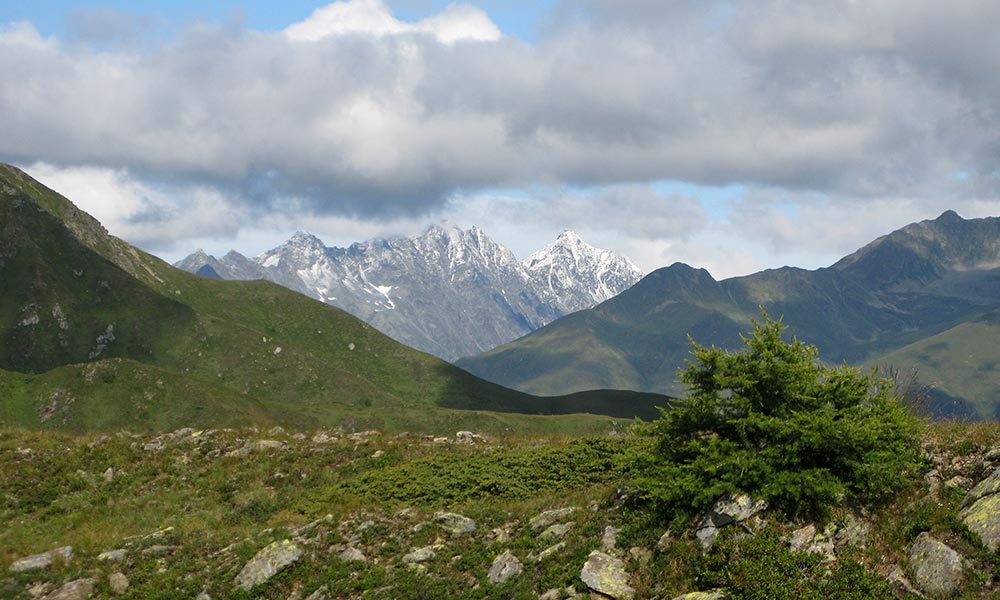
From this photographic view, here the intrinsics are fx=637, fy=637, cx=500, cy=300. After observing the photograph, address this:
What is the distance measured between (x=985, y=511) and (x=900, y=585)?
10.9 ft

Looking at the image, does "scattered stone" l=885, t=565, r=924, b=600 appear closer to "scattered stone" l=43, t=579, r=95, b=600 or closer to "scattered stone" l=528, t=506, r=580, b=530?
"scattered stone" l=528, t=506, r=580, b=530

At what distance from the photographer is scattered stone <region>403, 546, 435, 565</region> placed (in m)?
22.3

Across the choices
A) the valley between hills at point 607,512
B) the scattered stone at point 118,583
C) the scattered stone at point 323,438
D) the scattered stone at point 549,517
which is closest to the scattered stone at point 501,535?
the valley between hills at point 607,512

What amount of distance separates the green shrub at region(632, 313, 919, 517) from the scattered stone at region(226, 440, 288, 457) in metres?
25.0

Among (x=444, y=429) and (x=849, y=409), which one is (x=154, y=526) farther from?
(x=444, y=429)

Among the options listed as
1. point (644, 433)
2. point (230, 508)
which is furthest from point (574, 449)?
point (230, 508)

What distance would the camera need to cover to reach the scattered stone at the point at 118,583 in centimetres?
2214

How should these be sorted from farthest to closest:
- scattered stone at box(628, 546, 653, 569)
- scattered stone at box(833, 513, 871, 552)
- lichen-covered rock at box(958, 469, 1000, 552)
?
scattered stone at box(628, 546, 653, 569) → scattered stone at box(833, 513, 871, 552) → lichen-covered rock at box(958, 469, 1000, 552)

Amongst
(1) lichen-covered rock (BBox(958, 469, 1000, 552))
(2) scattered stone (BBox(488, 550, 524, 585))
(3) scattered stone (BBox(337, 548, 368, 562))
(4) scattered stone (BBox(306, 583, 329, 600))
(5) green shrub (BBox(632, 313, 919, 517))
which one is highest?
(5) green shrub (BBox(632, 313, 919, 517))

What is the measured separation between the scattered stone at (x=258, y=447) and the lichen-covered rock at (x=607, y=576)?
999 inches

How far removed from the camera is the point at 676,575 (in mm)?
17797

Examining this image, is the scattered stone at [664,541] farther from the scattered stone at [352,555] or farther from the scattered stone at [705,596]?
A: the scattered stone at [352,555]

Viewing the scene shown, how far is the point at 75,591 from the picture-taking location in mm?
22125

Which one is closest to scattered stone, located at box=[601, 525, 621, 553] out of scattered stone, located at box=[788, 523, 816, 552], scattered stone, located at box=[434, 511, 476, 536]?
scattered stone, located at box=[788, 523, 816, 552]
